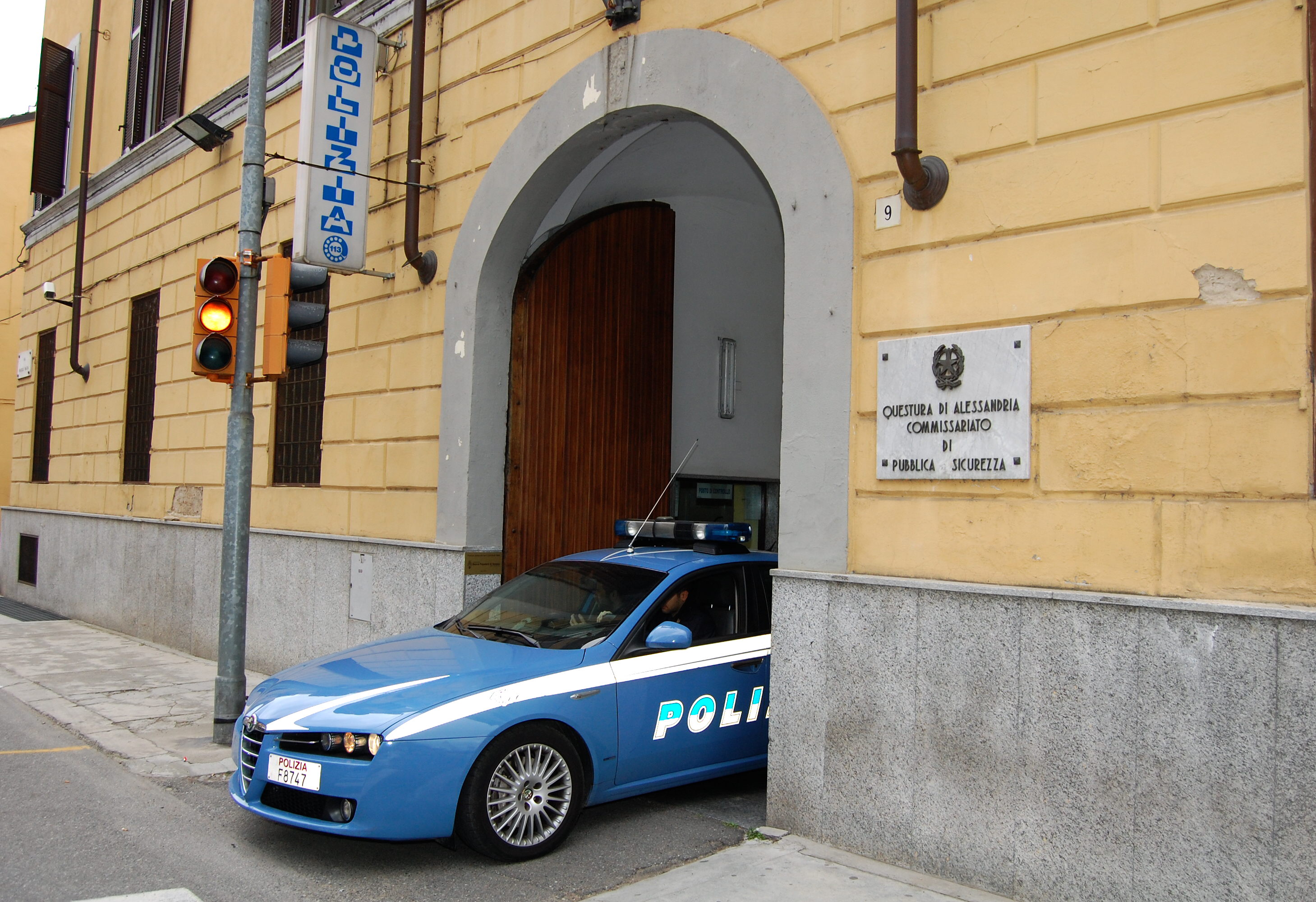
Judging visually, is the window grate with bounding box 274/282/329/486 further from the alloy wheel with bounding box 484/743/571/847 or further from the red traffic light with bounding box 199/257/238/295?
the alloy wheel with bounding box 484/743/571/847

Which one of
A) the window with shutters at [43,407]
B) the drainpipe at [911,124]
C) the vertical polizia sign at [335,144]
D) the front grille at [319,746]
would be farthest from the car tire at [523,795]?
the window with shutters at [43,407]

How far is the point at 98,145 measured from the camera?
16.0 meters

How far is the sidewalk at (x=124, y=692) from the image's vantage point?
7.18 metres

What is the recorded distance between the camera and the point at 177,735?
770 cm

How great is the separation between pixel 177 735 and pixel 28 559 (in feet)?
37.5

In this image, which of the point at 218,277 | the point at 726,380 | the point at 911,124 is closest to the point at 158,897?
the point at 218,277

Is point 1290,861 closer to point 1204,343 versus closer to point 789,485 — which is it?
point 1204,343

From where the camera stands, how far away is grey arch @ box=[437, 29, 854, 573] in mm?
5723

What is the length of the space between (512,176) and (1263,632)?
6.08 metres

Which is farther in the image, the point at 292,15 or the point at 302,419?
the point at 292,15

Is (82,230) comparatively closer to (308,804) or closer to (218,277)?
(218,277)

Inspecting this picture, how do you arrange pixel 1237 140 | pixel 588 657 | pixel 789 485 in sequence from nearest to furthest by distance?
pixel 1237 140 < pixel 588 657 < pixel 789 485

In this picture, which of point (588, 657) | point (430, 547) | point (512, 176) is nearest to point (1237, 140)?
point (588, 657)

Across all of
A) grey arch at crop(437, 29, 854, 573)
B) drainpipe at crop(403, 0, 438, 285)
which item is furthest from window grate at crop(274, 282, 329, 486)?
grey arch at crop(437, 29, 854, 573)
